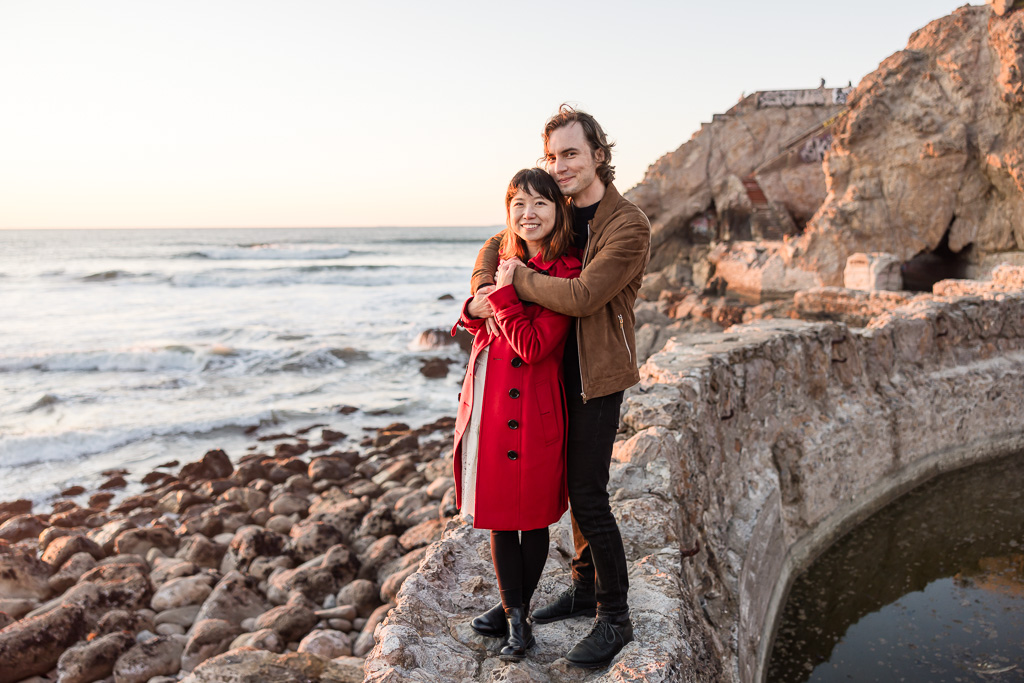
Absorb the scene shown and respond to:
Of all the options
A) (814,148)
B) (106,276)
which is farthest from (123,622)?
(106,276)

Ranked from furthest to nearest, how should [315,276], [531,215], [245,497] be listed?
[315,276], [245,497], [531,215]

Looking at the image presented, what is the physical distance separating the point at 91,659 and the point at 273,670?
6.15ft

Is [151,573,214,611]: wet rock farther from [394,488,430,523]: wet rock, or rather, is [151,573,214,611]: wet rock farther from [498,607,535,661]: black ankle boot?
[498,607,535,661]: black ankle boot

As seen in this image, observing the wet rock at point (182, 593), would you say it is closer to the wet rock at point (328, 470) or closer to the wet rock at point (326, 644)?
the wet rock at point (326, 644)

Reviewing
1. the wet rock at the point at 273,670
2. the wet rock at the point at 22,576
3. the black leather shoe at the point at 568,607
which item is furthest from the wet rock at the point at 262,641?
the black leather shoe at the point at 568,607

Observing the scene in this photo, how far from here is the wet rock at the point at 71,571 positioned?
18.5ft

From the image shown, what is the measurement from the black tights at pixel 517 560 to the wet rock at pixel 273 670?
5.56 feet

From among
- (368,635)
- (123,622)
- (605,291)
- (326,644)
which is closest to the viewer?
(605,291)

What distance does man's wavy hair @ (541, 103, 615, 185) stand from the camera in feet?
7.11

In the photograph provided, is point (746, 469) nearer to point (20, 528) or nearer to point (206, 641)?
point (206, 641)

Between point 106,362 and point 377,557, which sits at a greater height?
point 106,362

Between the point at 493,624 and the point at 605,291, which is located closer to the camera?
the point at 605,291

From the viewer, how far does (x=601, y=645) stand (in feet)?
7.23

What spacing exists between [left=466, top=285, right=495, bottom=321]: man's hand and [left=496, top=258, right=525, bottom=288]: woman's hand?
0.17 feet
